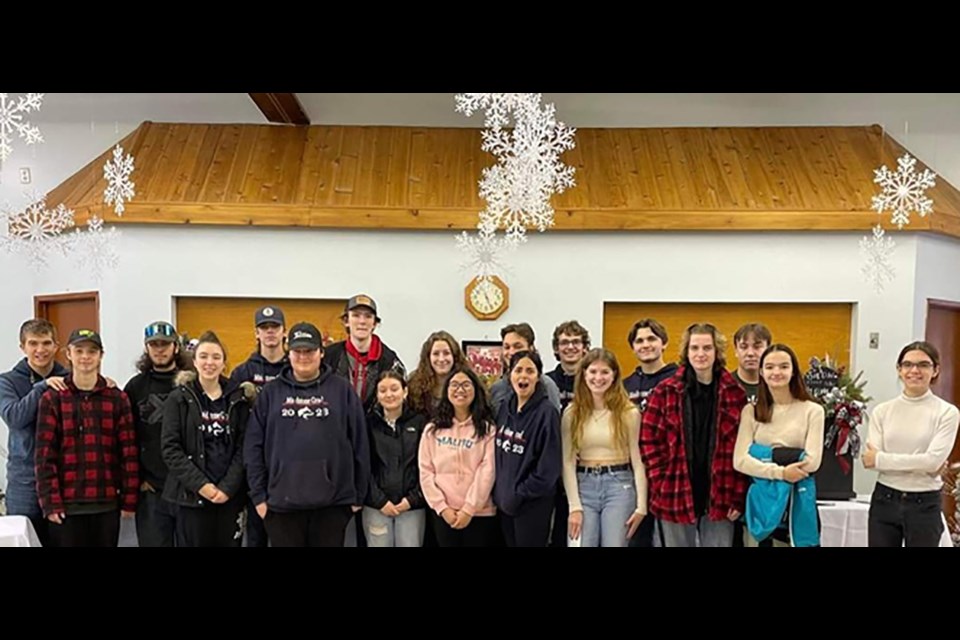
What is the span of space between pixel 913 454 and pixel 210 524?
2541mm

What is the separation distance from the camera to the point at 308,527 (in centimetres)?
254

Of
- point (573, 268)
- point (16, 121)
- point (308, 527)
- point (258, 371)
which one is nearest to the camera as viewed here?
point (308, 527)

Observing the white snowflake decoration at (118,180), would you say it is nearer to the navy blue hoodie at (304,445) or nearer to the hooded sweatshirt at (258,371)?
the hooded sweatshirt at (258,371)

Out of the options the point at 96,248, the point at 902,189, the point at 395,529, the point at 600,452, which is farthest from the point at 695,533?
the point at 96,248

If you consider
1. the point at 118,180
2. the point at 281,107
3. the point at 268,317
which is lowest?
the point at 268,317

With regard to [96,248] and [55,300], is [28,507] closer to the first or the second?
[55,300]

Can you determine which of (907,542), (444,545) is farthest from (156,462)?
(907,542)

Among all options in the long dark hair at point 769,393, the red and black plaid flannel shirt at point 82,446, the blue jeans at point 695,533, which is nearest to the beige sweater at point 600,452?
the blue jeans at point 695,533

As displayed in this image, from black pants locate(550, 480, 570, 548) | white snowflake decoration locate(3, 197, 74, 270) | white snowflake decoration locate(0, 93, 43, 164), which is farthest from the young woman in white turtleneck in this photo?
white snowflake decoration locate(3, 197, 74, 270)

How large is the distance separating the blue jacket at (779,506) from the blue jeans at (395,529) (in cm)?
120

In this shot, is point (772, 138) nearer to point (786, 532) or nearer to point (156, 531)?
point (786, 532)

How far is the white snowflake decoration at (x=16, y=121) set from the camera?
332 cm

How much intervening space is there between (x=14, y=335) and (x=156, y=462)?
1.84m
